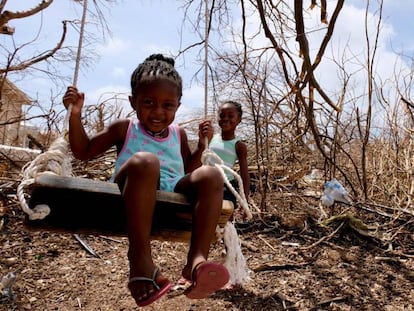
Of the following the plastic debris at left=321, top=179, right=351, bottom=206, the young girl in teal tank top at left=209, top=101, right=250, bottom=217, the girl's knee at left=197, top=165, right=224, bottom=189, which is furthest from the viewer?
the plastic debris at left=321, top=179, right=351, bottom=206

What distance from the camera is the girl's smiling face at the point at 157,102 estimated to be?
5.87ft

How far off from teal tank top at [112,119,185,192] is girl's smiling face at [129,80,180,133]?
98 mm

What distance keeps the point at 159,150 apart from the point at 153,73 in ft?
1.23

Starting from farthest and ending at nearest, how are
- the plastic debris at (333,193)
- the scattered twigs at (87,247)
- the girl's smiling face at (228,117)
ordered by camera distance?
the plastic debris at (333,193)
the scattered twigs at (87,247)
the girl's smiling face at (228,117)

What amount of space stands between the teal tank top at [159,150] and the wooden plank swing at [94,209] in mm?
246

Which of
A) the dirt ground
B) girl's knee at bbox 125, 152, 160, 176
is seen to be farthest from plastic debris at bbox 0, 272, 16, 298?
girl's knee at bbox 125, 152, 160, 176

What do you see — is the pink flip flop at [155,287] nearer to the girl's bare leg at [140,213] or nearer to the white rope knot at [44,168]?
the girl's bare leg at [140,213]

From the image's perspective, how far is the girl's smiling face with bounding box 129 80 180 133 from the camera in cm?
179

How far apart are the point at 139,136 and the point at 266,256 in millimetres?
2411

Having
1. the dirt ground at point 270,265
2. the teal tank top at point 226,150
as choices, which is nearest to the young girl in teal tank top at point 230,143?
the teal tank top at point 226,150

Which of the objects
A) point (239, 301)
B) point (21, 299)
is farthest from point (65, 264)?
point (239, 301)

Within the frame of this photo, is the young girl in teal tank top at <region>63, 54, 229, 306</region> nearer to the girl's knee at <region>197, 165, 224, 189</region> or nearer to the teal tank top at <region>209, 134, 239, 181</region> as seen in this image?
the girl's knee at <region>197, 165, 224, 189</region>

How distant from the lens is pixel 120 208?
1604mm

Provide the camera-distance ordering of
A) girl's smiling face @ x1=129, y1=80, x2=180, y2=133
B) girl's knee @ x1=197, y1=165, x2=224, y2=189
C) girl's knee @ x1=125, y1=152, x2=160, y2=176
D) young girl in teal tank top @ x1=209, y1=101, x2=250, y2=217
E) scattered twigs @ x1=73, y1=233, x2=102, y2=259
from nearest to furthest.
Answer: girl's knee @ x1=125, y1=152, x2=160, y2=176
girl's knee @ x1=197, y1=165, x2=224, y2=189
girl's smiling face @ x1=129, y1=80, x2=180, y2=133
young girl in teal tank top @ x1=209, y1=101, x2=250, y2=217
scattered twigs @ x1=73, y1=233, x2=102, y2=259
